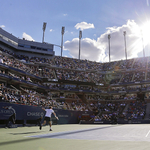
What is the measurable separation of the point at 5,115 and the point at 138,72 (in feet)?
168

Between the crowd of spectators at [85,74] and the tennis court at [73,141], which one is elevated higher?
the crowd of spectators at [85,74]

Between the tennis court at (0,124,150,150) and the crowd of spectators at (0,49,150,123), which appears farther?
the crowd of spectators at (0,49,150,123)

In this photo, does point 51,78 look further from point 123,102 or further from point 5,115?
point 5,115

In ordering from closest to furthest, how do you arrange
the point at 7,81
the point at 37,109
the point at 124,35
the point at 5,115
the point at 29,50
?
the point at 5,115 < the point at 37,109 < the point at 7,81 < the point at 29,50 < the point at 124,35

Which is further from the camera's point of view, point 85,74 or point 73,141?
point 85,74

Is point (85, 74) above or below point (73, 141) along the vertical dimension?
above


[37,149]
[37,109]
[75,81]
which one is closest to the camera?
[37,149]

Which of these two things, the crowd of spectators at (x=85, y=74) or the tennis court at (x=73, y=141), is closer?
the tennis court at (x=73, y=141)

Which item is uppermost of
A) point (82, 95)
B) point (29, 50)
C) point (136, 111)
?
point (29, 50)

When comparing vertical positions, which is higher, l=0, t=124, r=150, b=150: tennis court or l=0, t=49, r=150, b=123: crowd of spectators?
l=0, t=49, r=150, b=123: crowd of spectators

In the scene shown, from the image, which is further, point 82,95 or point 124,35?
point 124,35

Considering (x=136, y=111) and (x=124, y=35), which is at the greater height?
(x=124, y=35)

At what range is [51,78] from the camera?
5497cm

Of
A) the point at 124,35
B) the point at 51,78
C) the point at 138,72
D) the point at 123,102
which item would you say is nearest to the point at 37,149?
the point at 51,78
